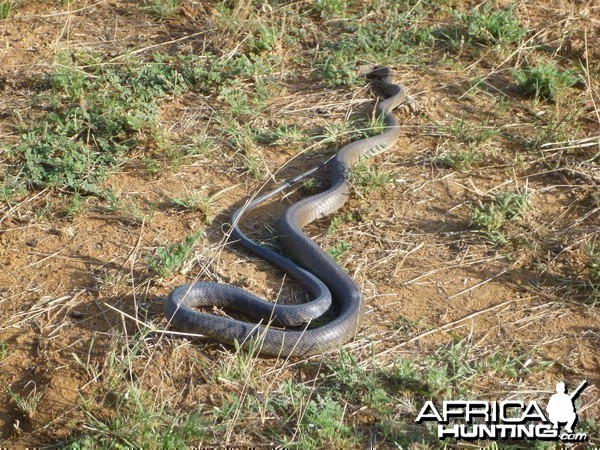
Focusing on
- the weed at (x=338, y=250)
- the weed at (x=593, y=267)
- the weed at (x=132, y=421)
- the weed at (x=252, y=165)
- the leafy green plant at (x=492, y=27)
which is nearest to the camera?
the weed at (x=132, y=421)

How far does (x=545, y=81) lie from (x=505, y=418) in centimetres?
406

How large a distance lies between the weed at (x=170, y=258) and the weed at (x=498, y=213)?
2103 millimetres

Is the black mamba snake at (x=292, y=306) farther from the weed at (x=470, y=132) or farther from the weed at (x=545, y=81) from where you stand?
the weed at (x=545, y=81)

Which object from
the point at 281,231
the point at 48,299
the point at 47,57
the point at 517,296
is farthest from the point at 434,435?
the point at 47,57

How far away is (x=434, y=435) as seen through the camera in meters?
4.35

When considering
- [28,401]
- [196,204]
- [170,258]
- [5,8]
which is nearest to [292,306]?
[170,258]

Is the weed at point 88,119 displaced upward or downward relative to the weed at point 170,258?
upward

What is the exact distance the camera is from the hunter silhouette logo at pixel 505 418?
14.3 feet

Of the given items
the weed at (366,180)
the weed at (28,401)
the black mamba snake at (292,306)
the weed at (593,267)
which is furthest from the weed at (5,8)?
the weed at (593,267)

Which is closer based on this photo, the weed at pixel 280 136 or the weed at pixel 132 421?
the weed at pixel 132 421

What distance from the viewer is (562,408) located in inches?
177

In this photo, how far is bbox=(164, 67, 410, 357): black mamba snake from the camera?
195 inches

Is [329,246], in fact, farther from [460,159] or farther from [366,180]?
[460,159]

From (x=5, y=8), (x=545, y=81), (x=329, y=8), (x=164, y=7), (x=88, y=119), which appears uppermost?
(x=5, y=8)
